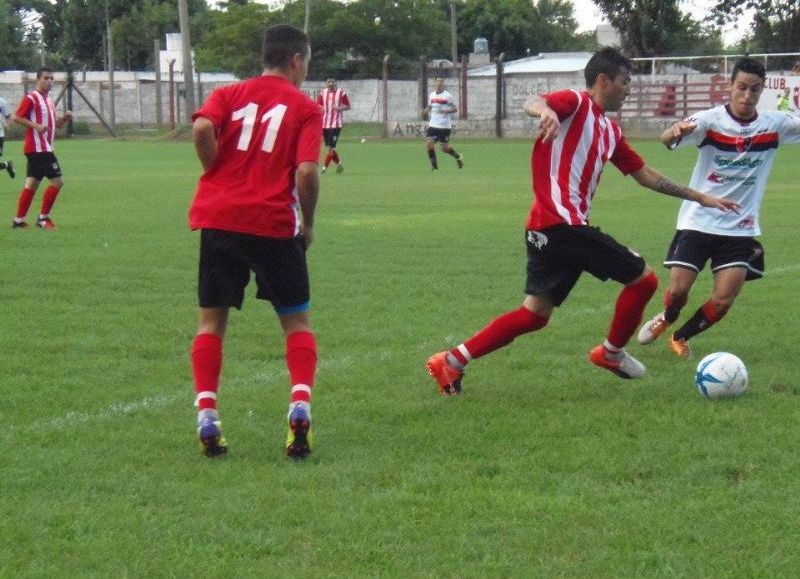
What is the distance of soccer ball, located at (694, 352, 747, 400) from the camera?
6250 mm

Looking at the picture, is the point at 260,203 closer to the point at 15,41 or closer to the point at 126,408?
the point at 126,408

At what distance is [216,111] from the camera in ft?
17.2

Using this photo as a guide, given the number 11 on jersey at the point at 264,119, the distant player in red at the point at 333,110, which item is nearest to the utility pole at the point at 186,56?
the distant player in red at the point at 333,110

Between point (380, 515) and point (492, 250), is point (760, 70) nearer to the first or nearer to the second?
point (380, 515)

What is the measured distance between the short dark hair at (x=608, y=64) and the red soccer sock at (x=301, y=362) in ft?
6.24

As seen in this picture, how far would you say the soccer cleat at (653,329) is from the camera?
772cm

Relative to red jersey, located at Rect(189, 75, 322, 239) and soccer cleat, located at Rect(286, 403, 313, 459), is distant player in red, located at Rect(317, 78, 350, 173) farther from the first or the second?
soccer cleat, located at Rect(286, 403, 313, 459)

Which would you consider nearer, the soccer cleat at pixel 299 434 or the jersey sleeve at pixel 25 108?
the soccer cleat at pixel 299 434

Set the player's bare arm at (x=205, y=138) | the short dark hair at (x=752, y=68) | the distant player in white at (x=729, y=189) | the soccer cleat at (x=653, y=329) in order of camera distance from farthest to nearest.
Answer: the soccer cleat at (x=653, y=329) < the distant player in white at (x=729, y=189) < the short dark hair at (x=752, y=68) < the player's bare arm at (x=205, y=138)

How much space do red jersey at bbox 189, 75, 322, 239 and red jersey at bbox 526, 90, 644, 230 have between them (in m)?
1.39

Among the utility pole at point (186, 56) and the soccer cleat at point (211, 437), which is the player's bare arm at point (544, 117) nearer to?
the soccer cleat at point (211, 437)

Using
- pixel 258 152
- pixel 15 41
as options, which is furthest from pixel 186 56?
pixel 15 41

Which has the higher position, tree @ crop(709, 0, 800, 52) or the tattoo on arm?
tree @ crop(709, 0, 800, 52)

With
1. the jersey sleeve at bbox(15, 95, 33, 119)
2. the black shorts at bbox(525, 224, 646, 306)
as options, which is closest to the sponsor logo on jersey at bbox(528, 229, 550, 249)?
the black shorts at bbox(525, 224, 646, 306)
